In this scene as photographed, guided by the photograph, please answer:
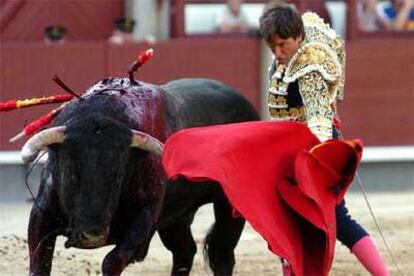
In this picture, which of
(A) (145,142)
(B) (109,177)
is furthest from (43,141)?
(A) (145,142)

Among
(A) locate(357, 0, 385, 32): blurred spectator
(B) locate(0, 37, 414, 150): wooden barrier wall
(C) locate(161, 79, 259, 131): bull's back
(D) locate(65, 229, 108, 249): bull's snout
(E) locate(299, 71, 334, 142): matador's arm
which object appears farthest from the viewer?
(A) locate(357, 0, 385, 32): blurred spectator

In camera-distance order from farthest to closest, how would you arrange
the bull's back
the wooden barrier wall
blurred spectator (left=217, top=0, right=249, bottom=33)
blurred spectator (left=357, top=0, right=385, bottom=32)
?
blurred spectator (left=357, top=0, right=385, bottom=32) → blurred spectator (left=217, top=0, right=249, bottom=33) → the wooden barrier wall → the bull's back

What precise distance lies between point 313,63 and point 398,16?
5.21 m

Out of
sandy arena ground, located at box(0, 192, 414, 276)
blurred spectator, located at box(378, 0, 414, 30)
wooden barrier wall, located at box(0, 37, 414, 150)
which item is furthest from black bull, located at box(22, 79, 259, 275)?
blurred spectator, located at box(378, 0, 414, 30)

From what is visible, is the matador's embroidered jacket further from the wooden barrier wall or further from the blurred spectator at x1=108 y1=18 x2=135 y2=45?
the blurred spectator at x1=108 y1=18 x2=135 y2=45

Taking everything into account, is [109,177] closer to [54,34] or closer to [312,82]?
[312,82]

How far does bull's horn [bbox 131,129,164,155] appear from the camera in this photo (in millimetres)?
4227

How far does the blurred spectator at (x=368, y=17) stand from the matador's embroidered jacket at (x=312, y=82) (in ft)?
15.6

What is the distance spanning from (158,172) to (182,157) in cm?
32

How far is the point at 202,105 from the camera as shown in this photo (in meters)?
5.12

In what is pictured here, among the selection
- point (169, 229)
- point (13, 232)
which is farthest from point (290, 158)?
point (13, 232)

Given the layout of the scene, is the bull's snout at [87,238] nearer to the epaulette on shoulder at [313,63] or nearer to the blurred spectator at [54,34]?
the epaulette on shoulder at [313,63]

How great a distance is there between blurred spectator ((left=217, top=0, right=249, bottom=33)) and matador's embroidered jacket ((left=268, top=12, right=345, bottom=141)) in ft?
14.2

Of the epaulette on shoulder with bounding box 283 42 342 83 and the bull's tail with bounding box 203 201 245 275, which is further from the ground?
the epaulette on shoulder with bounding box 283 42 342 83
